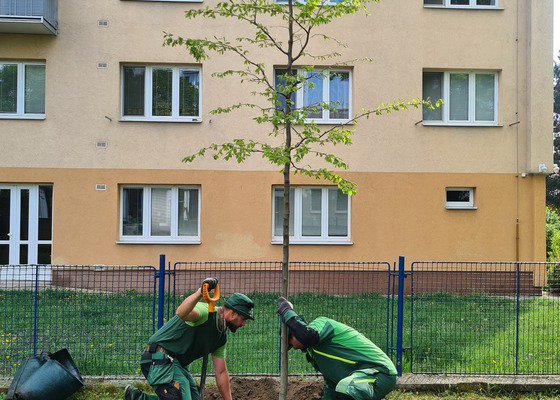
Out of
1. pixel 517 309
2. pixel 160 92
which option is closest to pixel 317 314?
pixel 517 309

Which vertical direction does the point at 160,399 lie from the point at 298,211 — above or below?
below

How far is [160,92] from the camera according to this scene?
47.9ft

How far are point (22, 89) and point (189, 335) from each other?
11.7 m

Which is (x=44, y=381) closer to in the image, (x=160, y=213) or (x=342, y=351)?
(x=342, y=351)

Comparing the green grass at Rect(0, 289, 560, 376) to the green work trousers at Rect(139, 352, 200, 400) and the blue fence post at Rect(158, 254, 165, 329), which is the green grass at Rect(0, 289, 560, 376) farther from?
the green work trousers at Rect(139, 352, 200, 400)

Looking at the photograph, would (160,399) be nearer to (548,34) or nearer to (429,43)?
(429,43)

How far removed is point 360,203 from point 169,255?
4.80 metres

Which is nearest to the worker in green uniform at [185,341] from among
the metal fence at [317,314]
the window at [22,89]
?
the metal fence at [317,314]

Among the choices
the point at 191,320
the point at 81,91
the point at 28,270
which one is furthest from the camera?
the point at 81,91

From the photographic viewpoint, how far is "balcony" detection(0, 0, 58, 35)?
43.9 feet

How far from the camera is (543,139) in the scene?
14.6m

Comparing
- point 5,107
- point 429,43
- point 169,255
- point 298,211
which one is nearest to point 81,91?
point 5,107

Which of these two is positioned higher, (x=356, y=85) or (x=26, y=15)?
(x=26, y=15)

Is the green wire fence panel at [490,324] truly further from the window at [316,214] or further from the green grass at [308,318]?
the window at [316,214]
